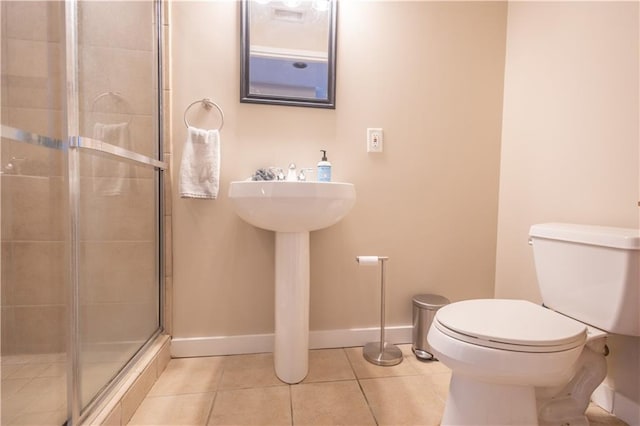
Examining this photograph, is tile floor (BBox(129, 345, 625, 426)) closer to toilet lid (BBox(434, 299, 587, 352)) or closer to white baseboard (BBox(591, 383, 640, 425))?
white baseboard (BBox(591, 383, 640, 425))

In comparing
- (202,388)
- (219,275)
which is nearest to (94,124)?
(219,275)

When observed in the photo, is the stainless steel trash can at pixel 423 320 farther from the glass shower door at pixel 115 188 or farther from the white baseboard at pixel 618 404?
the glass shower door at pixel 115 188

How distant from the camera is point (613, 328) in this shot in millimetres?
877

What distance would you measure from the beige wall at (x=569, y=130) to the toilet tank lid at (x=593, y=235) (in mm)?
167

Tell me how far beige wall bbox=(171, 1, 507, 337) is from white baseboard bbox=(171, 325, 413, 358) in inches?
1.4

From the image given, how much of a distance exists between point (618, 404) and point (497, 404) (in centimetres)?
62

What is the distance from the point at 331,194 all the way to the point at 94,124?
2.62ft

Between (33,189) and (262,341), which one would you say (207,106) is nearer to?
(33,189)

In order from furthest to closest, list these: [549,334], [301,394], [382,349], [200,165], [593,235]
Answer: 1. [382,349]
2. [200,165]
3. [301,394]
4. [593,235]
5. [549,334]

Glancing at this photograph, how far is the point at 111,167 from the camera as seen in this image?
101 centimetres

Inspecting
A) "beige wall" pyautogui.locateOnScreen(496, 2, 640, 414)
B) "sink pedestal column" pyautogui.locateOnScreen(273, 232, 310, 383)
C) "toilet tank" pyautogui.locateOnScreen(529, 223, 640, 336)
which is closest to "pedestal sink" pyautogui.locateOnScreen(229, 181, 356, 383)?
"sink pedestal column" pyautogui.locateOnScreen(273, 232, 310, 383)

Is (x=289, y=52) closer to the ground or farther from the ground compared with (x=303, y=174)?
farther from the ground

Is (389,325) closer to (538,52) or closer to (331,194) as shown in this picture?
(331,194)

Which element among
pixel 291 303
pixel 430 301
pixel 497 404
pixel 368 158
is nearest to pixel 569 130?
pixel 368 158
